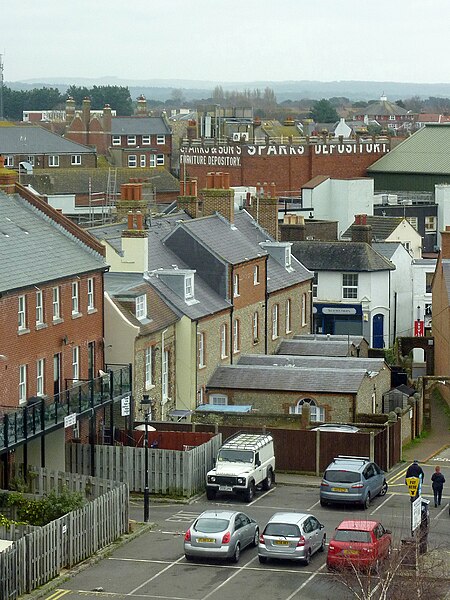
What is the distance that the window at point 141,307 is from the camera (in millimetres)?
51281

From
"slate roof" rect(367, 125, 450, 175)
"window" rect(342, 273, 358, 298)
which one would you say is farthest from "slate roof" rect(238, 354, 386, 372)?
"slate roof" rect(367, 125, 450, 175)

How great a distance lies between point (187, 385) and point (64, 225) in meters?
8.95

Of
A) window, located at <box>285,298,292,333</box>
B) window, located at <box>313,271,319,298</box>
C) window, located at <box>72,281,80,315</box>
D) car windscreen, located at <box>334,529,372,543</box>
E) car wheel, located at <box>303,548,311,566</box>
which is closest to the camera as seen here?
car windscreen, located at <box>334,529,372,543</box>

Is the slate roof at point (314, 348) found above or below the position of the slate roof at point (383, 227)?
below

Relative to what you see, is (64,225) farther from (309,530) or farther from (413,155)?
(413,155)

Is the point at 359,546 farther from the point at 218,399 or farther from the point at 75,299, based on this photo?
the point at 218,399

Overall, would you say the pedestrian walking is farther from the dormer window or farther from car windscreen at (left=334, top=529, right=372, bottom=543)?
the dormer window

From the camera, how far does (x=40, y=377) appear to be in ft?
147

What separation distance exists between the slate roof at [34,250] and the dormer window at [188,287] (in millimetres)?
6883

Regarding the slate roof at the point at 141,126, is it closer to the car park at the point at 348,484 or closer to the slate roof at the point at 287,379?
the slate roof at the point at 287,379

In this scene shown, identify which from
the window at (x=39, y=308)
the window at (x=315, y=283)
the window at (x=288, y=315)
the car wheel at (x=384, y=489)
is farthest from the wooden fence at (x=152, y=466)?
the window at (x=315, y=283)

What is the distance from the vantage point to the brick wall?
42156 mm

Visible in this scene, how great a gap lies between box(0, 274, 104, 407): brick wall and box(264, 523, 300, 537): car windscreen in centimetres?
→ 1034

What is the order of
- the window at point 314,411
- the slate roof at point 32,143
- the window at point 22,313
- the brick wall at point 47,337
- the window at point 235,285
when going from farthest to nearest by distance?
the slate roof at point 32,143 < the window at point 235,285 < the window at point 314,411 < the window at point 22,313 < the brick wall at point 47,337
